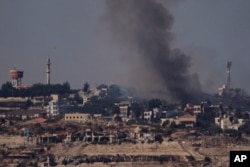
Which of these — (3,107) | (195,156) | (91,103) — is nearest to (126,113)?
(91,103)

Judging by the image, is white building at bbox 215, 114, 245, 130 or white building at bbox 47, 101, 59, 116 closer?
white building at bbox 215, 114, 245, 130

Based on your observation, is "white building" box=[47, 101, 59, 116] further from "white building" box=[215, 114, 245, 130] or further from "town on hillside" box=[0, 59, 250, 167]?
"white building" box=[215, 114, 245, 130]

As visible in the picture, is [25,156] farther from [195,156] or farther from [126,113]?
[126,113]

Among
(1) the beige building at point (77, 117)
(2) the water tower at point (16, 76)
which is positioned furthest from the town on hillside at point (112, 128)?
(2) the water tower at point (16, 76)

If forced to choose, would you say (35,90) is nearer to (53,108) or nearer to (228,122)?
(53,108)

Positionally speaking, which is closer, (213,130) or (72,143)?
(72,143)

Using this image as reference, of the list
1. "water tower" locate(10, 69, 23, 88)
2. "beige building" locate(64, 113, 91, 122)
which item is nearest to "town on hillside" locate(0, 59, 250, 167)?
"beige building" locate(64, 113, 91, 122)

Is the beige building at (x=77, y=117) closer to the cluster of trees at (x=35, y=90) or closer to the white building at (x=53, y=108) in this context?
the white building at (x=53, y=108)

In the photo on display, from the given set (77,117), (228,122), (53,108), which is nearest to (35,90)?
(53,108)
